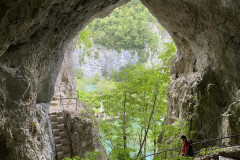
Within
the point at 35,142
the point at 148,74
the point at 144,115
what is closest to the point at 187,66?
the point at 148,74

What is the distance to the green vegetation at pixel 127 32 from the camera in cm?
4447

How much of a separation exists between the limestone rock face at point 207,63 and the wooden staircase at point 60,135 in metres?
6.17

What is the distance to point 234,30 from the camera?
764cm

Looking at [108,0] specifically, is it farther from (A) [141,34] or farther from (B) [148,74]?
(A) [141,34]

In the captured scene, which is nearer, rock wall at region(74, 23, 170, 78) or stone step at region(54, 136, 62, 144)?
stone step at region(54, 136, 62, 144)

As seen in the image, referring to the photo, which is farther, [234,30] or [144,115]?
[144,115]

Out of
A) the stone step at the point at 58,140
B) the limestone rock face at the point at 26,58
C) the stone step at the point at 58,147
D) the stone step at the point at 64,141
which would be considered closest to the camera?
the limestone rock face at the point at 26,58

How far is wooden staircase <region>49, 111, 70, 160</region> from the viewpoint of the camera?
343 inches

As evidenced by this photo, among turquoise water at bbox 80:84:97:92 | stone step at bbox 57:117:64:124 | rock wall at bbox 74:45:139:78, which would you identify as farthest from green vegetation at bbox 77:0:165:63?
stone step at bbox 57:117:64:124

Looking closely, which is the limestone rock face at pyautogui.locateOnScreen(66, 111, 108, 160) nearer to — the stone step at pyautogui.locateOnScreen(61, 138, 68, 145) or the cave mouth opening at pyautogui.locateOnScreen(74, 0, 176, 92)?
the stone step at pyautogui.locateOnScreen(61, 138, 68, 145)

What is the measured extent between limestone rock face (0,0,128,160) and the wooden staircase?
2.35 metres

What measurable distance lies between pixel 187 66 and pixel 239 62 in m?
4.23

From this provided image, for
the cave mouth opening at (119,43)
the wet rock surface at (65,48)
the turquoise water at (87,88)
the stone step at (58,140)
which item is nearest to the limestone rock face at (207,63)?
the wet rock surface at (65,48)

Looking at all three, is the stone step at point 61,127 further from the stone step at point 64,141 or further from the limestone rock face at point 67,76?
the limestone rock face at point 67,76
